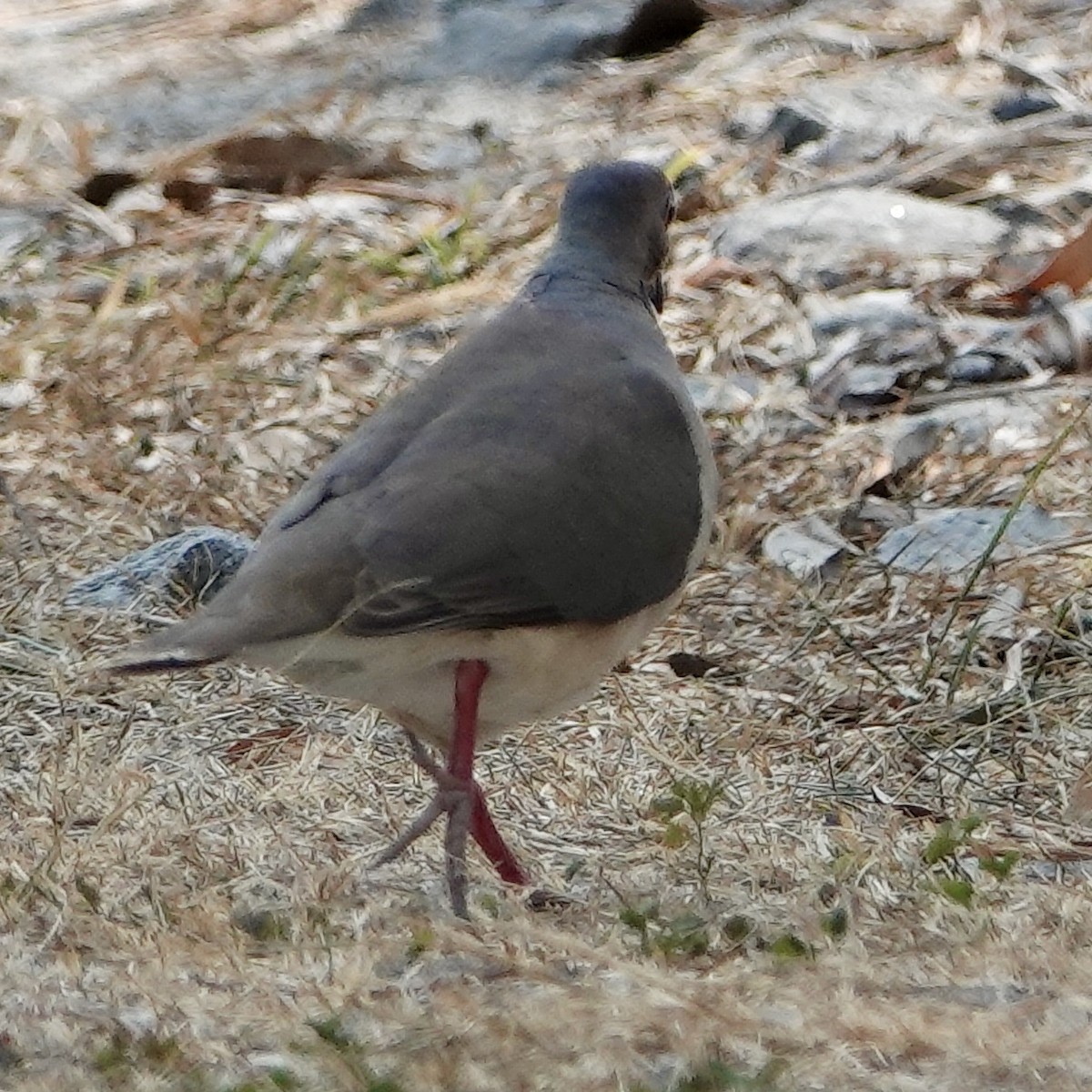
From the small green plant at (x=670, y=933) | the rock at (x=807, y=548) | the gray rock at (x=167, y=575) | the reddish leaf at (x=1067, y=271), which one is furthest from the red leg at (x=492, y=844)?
the reddish leaf at (x=1067, y=271)

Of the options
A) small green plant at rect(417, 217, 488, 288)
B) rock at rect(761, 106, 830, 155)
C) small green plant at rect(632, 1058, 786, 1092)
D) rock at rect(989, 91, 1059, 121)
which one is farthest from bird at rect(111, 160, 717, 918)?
rock at rect(989, 91, 1059, 121)

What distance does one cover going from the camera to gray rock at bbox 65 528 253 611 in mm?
5004

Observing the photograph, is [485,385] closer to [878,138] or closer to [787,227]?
[787,227]

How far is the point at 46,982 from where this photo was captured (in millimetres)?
3025

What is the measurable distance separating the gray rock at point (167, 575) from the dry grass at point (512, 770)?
74 mm

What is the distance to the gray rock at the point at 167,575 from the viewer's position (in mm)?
5004

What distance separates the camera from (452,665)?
3.75 m

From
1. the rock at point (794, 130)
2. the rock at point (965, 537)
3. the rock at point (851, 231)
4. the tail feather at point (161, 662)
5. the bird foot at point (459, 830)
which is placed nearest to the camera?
the tail feather at point (161, 662)

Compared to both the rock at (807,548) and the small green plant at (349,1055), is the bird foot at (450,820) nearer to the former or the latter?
the small green plant at (349,1055)

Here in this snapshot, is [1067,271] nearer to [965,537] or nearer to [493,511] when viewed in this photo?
[965,537]

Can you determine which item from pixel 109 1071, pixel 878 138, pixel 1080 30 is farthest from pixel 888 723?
pixel 1080 30

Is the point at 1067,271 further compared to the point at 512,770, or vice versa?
the point at 1067,271

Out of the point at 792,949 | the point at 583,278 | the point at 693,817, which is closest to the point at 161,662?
the point at 693,817

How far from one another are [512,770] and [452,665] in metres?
0.70
